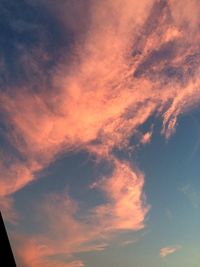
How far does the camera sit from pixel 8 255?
40.0 ft

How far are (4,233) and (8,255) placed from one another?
3.88ft

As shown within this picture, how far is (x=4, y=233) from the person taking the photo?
38.5 feet
